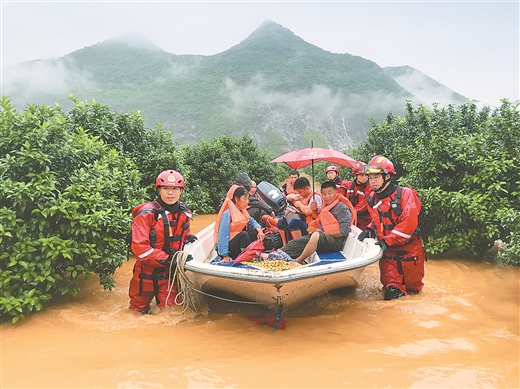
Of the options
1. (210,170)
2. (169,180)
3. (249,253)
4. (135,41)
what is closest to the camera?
(169,180)

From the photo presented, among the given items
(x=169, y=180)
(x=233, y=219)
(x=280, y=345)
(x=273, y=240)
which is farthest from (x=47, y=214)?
(x=273, y=240)

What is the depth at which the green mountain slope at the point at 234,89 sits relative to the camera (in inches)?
2446

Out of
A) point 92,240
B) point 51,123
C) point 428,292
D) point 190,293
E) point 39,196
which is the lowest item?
point 428,292

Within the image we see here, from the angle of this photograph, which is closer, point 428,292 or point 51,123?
point 51,123

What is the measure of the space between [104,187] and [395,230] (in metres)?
3.60

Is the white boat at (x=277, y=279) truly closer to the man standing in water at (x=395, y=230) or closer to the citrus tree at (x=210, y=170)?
the man standing in water at (x=395, y=230)

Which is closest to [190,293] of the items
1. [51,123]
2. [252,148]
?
[51,123]

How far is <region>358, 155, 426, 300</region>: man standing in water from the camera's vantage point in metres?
4.73

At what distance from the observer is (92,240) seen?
448 cm

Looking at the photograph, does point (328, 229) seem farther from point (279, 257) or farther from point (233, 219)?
point (233, 219)

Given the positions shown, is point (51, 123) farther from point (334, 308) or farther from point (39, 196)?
point (334, 308)

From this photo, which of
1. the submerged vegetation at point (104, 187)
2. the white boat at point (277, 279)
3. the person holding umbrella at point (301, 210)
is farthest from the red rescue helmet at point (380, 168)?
the submerged vegetation at point (104, 187)

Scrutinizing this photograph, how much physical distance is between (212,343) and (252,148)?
1431 centimetres

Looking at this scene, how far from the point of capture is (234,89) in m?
73.6
